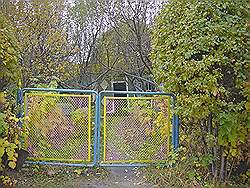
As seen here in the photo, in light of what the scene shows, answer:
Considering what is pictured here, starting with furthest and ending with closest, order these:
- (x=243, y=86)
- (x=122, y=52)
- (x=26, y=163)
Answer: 1. (x=122, y=52)
2. (x=26, y=163)
3. (x=243, y=86)

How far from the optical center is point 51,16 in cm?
1062

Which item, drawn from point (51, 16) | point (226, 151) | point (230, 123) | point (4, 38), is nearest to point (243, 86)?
point (230, 123)

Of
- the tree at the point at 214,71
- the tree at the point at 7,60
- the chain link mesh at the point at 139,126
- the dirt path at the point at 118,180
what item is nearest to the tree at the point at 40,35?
the chain link mesh at the point at 139,126

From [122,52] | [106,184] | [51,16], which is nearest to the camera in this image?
[106,184]

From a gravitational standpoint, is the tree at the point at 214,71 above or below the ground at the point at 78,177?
above

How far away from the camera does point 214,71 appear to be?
13.4 ft

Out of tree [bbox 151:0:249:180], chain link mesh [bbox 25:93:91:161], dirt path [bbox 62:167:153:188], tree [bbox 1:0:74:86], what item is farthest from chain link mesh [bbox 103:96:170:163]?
tree [bbox 1:0:74:86]

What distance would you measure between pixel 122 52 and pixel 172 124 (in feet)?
28.9

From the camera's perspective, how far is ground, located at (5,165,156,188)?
4660 mm

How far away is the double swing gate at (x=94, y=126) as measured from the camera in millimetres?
5129

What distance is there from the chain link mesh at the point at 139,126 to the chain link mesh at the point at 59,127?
350 mm

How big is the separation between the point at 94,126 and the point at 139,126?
717 mm

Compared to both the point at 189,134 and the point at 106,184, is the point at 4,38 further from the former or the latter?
the point at 189,134

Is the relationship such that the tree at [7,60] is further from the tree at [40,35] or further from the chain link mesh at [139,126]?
the tree at [40,35]
